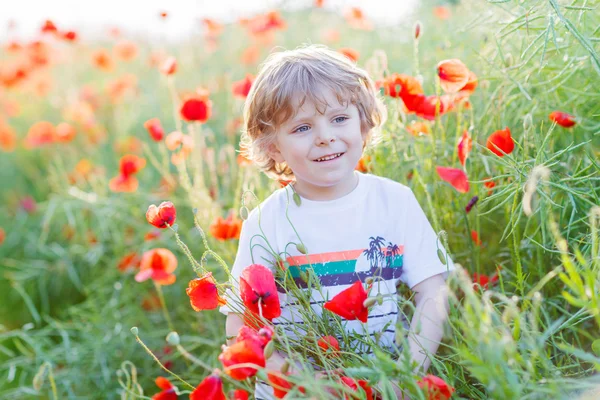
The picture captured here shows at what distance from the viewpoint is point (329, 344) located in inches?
47.9

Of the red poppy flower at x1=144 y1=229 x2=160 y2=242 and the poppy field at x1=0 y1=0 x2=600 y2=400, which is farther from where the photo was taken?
the red poppy flower at x1=144 y1=229 x2=160 y2=242

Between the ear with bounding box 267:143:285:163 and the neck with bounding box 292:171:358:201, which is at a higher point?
the ear with bounding box 267:143:285:163

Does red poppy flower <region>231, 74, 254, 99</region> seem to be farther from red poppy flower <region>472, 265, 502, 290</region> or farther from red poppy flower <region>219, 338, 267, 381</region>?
red poppy flower <region>219, 338, 267, 381</region>

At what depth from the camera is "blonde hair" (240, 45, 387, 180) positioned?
141 centimetres

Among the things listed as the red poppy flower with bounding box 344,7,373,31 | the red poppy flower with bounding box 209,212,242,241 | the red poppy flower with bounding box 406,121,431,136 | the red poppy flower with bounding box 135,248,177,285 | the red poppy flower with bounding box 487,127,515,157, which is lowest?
the red poppy flower with bounding box 135,248,177,285

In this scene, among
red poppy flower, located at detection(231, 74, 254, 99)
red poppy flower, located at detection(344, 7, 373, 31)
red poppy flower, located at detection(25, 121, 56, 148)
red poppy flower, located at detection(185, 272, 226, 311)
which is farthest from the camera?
red poppy flower, located at detection(25, 121, 56, 148)

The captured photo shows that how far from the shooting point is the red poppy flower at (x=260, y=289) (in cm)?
124

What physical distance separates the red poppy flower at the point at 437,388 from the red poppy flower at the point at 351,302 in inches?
7.1

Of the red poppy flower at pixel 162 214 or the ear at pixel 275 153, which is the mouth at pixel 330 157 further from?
the red poppy flower at pixel 162 214

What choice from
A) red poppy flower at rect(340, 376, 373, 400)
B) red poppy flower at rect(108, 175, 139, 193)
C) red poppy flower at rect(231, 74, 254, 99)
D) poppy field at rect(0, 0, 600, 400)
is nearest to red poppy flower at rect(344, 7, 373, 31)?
poppy field at rect(0, 0, 600, 400)

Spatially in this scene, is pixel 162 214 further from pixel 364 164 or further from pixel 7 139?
pixel 7 139

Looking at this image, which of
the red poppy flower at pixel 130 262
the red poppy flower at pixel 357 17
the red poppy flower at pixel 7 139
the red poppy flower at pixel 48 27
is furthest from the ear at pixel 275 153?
the red poppy flower at pixel 7 139

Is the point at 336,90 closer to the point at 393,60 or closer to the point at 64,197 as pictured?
the point at 393,60

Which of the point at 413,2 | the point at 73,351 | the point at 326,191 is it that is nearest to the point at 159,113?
the point at 413,2
